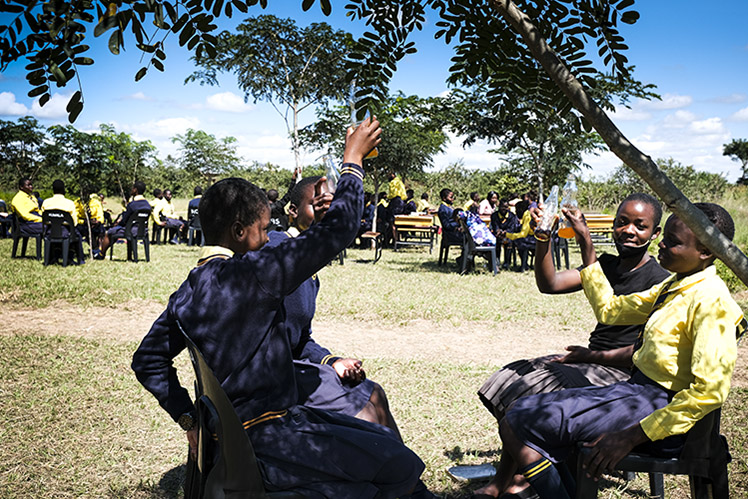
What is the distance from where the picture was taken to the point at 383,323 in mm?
7590

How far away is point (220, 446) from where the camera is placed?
1.78 m

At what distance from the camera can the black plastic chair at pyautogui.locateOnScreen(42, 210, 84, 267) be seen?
11.1 meters

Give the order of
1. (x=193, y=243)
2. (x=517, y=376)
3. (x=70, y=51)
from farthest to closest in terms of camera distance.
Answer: (x=193, y=243) → (x=517, y=376) → (x=70, y=51)

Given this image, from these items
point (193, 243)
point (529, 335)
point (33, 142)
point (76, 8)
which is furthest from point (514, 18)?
point (33, 142)

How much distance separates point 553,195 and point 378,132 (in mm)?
1320

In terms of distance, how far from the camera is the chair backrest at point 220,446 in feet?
5.62

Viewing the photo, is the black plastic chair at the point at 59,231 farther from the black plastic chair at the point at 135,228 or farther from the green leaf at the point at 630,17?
the green leaf at the point at 630,17

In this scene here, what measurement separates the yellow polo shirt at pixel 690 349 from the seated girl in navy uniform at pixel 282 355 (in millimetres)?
960

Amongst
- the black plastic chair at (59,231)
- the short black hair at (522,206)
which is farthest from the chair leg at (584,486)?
the black plastic chair at (59,231)

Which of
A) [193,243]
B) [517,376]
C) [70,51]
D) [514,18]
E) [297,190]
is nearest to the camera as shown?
[70,51]

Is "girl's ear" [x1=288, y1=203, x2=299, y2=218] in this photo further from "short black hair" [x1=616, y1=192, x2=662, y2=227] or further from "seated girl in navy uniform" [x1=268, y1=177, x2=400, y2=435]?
"short black hair" [x1=616, y1=192, x2=662, y2=227]

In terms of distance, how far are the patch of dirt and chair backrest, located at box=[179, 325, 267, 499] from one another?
418 cm

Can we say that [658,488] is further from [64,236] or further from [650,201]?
[64,236]

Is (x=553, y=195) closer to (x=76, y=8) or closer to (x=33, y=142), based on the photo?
(x=76, y=8)
